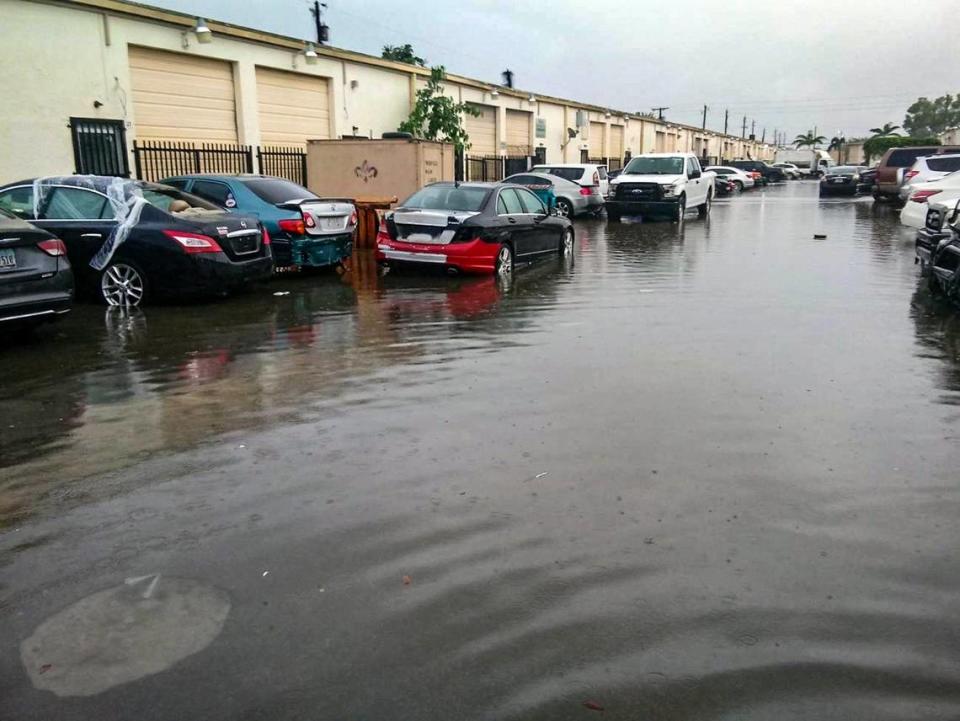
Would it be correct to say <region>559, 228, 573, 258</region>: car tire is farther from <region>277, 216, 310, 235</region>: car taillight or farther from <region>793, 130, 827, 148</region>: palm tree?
<region>793, 130, 827, 148</region>: palm tree

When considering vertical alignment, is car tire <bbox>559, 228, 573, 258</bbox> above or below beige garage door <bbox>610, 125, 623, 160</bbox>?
below

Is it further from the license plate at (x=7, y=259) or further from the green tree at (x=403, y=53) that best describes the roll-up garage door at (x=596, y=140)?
the license plate at (x=7, y=259)

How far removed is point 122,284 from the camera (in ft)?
33.0

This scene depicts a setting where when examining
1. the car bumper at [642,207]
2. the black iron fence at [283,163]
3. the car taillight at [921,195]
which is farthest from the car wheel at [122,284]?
the car bumper at [642,207]

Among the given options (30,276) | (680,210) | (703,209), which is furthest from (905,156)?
(30,276)

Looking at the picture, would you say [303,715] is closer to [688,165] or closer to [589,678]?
[589,678]

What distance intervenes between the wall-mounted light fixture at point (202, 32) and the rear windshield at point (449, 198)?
8319 millimetres

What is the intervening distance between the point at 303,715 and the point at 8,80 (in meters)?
16.0

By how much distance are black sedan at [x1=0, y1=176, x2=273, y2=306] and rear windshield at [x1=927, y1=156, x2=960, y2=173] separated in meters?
20.5

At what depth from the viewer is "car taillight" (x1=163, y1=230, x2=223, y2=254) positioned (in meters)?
9.80

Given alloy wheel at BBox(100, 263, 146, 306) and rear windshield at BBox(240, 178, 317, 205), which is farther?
rear windshield at BBox(240, 178, 317, 205)

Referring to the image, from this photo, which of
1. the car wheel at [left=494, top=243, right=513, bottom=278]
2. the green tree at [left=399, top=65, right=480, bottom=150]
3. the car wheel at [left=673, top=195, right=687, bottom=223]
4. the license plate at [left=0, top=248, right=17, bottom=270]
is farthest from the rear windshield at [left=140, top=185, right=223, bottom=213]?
the green tree at [left=399, top=65, right=480, bottom=150]

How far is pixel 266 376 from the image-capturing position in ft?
22.8

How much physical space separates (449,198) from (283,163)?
384 inches
